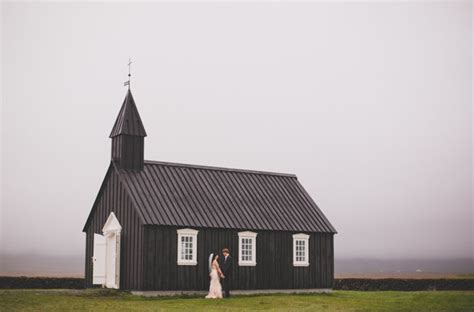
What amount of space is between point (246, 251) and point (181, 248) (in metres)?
3.70

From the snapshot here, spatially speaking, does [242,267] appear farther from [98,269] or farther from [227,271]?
[98,269]

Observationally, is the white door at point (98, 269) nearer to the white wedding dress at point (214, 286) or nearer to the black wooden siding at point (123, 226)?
the black wooden siding at point (123, 226)

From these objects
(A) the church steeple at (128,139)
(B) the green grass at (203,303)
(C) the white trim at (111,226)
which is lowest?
(B) the green grass at (203,303)

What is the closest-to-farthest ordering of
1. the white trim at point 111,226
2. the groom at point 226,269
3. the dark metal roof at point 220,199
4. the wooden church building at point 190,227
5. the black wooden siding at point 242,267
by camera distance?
the groom at point 226,269
the black wooden siding at point 242,267
the wooden church building at point 190,227
the dark metal roof at point 220,199
the white trim at point 111,226

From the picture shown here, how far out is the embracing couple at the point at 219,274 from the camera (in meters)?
30.4

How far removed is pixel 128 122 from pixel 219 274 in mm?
8996

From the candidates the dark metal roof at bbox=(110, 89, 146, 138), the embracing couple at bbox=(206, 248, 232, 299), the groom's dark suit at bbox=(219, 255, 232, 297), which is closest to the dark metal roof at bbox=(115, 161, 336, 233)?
the dark metal roof at bbox=(110, 89, 146, 138)

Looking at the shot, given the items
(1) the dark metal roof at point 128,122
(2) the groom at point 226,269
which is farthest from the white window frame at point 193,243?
(1) the dark metal roof at point 128,122

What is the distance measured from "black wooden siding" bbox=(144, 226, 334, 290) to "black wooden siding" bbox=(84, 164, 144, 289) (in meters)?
0.62

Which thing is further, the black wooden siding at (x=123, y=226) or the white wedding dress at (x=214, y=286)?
the black wooden siding at (x=123, y=226)

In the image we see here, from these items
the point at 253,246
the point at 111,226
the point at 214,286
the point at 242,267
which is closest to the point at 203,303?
the point at 214,286

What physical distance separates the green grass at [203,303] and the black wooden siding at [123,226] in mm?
1290

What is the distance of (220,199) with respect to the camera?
35.1 metres

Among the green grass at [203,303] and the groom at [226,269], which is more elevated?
the groom at [226,269]
